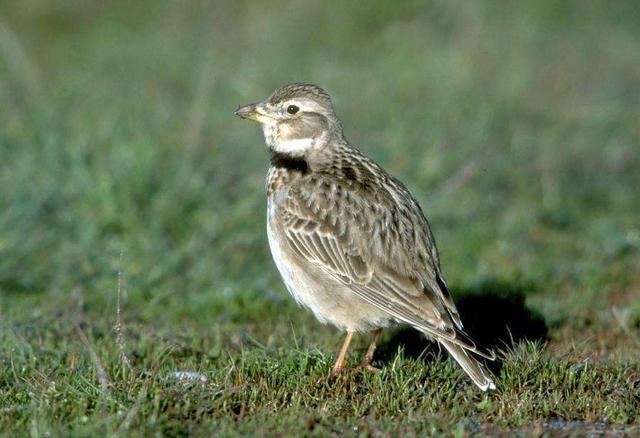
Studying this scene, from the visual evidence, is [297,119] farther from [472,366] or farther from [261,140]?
[261,140]

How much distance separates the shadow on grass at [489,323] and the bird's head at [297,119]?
142 cm

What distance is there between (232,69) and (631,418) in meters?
9.89

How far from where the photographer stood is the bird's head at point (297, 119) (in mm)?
7121

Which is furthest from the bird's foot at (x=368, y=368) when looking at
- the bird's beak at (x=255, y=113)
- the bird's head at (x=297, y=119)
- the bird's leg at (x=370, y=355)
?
the bird's beak at (x=255, y=113)

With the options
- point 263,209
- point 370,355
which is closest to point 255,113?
point 370,355

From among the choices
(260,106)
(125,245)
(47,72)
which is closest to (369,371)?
(260,106)

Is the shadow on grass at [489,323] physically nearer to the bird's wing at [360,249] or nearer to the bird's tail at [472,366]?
the bird's wing at [360,249]

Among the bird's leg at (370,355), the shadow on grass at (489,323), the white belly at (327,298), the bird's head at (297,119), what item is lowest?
the shadow on grass at (489,323)

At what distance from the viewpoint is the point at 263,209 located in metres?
10.2

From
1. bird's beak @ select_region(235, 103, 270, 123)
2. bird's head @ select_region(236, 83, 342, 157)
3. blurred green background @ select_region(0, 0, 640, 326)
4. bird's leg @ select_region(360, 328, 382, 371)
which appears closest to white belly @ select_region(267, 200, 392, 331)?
bird's leg @ select_region(360, 328, 382, 371)

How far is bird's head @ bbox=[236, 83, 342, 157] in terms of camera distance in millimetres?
7121

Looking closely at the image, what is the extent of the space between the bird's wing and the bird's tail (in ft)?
0.33

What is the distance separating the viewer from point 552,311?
7.96 m

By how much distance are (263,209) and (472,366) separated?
4792mm
